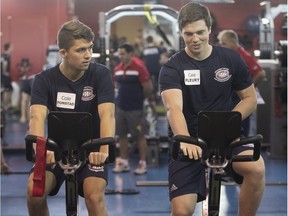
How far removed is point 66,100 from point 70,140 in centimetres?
49

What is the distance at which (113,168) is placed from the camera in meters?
7.09

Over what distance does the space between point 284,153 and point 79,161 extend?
5322 mm

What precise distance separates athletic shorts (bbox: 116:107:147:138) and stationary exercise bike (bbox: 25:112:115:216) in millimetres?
4023

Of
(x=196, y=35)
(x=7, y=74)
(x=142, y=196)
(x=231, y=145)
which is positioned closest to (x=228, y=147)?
(x=231, y=145)

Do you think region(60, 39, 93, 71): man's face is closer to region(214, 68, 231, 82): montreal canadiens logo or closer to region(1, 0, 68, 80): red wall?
region(214, 68, 231, 82): montreal canadiens logo

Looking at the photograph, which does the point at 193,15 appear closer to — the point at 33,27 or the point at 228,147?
the point at 228,147

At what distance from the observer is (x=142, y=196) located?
579cm

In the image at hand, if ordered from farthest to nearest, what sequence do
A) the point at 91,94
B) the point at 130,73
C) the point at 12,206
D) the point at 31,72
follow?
the point at 31,72, the point at 130,73, the point at 12,206, the point at 91,94

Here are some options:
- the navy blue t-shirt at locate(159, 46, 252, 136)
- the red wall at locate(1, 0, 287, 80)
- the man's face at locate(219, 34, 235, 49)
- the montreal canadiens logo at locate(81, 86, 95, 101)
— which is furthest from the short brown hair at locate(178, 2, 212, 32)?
the red wall at locate(1, 0, 287, 80)

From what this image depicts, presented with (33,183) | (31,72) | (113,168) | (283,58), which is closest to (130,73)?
(113,168)

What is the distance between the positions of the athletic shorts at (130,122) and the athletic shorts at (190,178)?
376 cm

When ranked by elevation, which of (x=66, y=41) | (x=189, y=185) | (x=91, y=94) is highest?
(x=66, y=41)

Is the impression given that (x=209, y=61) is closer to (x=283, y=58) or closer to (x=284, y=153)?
(x=283, y=58)

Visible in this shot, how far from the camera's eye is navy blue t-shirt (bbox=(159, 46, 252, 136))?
311cm
